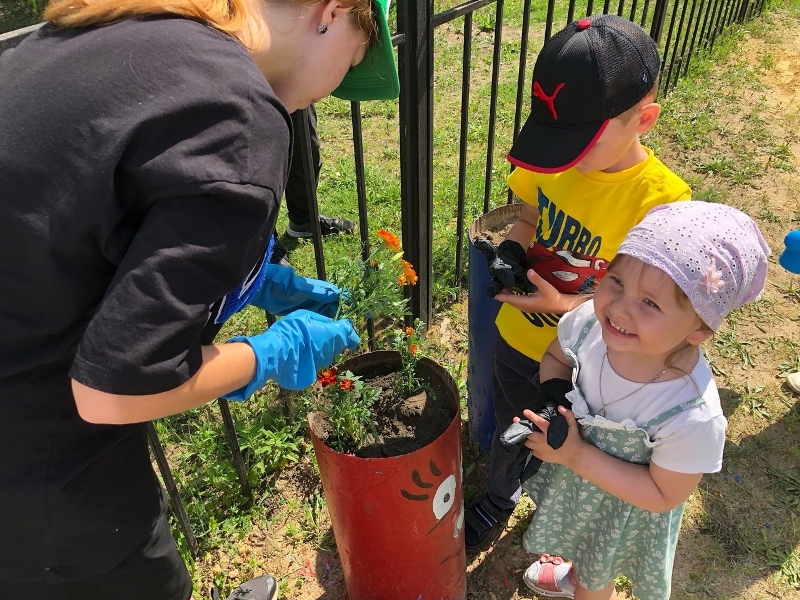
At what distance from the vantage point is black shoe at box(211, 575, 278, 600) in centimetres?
212

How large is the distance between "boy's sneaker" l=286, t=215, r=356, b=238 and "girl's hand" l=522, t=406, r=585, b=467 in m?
2.50

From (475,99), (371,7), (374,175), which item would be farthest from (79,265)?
(475,99)

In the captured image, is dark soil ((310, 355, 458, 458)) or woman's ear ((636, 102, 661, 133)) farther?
dark soil ((310, 355, 458, 458))

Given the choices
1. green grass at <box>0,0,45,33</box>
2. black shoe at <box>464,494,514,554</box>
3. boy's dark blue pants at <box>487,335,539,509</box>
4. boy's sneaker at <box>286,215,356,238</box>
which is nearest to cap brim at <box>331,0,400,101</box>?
boy's dark blue pants at <box>487,335,539,509</box>

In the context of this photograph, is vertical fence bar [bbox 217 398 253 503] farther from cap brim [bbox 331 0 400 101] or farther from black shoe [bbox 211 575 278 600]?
cap brim [bbox 331 0 400 101]

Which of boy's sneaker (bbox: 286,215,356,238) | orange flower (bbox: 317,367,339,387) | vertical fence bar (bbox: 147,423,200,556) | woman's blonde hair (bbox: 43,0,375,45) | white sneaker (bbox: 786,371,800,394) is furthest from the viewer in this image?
boy's sneaker (bbox: 286,215,356,238)

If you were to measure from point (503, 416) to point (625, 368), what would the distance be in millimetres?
732

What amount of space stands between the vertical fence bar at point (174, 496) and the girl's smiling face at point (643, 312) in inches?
50.1

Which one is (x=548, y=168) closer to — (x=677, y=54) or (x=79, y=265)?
(x=79, y=265)

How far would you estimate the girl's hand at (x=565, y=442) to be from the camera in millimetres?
1463

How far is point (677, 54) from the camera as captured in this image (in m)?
5.29

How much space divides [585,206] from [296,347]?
88 cm

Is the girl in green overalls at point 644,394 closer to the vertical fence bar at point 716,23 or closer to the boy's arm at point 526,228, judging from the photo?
the boy's arm at point 526,228

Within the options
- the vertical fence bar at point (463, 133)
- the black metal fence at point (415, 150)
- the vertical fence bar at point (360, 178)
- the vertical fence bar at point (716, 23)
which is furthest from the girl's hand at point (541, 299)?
the vertical fence bar at point (716, 23)
